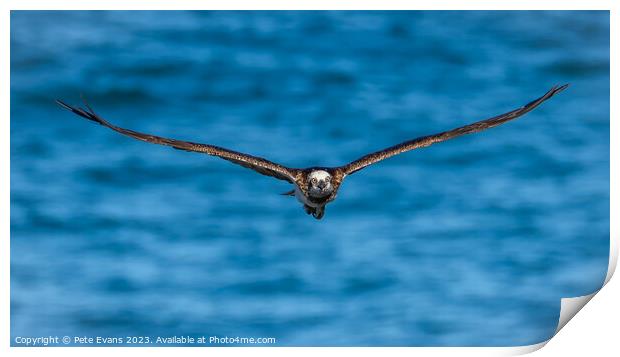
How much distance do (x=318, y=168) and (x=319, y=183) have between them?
0.64 ft

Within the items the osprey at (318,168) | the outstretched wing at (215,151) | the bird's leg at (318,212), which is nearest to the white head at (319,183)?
the osprey at (318,168)

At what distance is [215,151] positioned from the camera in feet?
30.0

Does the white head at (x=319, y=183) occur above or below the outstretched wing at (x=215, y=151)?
below

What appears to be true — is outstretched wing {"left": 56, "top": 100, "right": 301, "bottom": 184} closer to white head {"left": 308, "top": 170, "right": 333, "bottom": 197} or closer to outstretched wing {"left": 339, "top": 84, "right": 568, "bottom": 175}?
white head {"left": 308, "top": 170, "right": 333, "bottom": 197}

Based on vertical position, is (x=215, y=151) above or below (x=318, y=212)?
above

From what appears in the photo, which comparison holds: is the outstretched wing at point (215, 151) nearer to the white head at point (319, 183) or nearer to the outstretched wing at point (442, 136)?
the white head at point (319, 183)

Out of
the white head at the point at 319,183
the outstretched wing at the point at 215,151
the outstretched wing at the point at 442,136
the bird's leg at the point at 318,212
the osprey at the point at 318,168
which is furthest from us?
the bird's leg at the point at 318,212

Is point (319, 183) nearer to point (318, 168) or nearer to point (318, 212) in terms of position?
point (318, 168)

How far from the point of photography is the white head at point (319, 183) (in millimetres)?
9516

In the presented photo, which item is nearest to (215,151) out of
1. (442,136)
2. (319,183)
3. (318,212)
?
(319,183)

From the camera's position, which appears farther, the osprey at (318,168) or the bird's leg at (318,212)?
the bird's leg at (318,212)

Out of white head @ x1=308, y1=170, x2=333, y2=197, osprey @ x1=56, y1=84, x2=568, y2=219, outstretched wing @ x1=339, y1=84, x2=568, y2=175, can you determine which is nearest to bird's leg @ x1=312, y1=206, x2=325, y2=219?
osprey @ x1=56, y1=84, x2=568, y2=219

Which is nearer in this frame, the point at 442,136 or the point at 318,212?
the point at 442,136

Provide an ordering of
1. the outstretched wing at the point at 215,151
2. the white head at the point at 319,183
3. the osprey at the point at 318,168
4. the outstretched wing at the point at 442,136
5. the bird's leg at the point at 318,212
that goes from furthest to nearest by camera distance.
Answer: the bird's leg at the point at 318,212 < the white head at the point at 319,183 < the outstretched wing at the point at 442,136 < the osprey at the point at 318,168 < the outstretched wing at the point at 215,151
